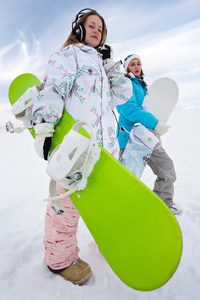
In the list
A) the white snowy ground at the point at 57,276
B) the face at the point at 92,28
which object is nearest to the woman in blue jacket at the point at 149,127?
the white snowy ground at the point at 57,276

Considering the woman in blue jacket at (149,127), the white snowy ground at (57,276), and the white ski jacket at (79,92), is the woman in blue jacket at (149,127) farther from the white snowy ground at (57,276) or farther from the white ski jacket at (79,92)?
the white ski jacket at (79,92)

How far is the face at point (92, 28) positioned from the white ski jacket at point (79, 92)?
4.2 inches

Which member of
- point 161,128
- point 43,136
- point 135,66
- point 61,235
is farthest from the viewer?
point 135,66

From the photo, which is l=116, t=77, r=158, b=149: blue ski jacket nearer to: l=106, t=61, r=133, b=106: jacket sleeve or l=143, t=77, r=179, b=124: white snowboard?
l=143, t=77, r=179, b=124: white snowboard

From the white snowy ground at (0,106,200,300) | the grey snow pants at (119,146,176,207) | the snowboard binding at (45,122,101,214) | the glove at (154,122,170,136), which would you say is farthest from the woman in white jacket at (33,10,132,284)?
the grey snow pants at (119,146,176,207)

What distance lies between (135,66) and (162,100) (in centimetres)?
56

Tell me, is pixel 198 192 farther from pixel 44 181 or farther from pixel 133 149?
pixel 44 181

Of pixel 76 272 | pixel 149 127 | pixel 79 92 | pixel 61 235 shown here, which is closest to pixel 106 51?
pixel 79 92

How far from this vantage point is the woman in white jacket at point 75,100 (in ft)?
4.52

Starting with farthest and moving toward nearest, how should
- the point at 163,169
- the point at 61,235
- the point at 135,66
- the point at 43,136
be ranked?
the point at 135,66
the point at 163,169
the point at 61,235
the point at 43,136

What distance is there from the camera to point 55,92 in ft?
4.57

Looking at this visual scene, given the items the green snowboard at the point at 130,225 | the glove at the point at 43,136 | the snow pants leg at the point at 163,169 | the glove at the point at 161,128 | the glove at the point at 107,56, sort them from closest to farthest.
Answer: the green snowboard at the point at 130,225, the glove at the point at 43,136, the glove at the point at 107,56, the glove at the point at 161,128, the snow pants leg at the point at 163,169

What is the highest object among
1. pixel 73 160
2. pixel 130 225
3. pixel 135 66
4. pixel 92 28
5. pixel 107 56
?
pixel 92 28

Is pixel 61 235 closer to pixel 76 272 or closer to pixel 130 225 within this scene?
pixel 76 272
